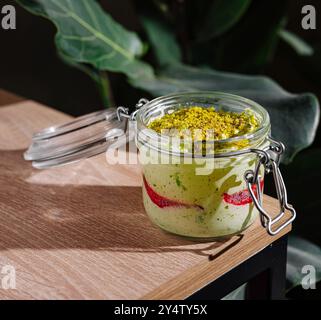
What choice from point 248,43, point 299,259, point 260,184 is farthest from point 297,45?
point 260,184

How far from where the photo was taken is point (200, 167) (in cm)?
71

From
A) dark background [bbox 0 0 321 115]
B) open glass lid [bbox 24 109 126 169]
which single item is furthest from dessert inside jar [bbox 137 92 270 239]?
dark background [bbox 0 0 321 115]

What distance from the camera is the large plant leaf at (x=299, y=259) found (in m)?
1.02

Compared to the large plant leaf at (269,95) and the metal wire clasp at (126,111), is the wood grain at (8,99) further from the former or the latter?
the metal wire clasp at (126,111)

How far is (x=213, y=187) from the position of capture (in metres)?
0.72

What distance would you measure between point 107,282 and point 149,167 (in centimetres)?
15

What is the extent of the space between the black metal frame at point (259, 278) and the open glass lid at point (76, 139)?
0.28m

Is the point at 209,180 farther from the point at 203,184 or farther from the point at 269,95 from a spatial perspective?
the point at 269,95

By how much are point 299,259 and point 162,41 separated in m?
0.82

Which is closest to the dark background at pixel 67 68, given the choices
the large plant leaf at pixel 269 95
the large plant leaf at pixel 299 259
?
the large plant leaf at pixel 269 95

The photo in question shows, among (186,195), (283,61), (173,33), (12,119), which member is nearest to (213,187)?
(186,195)

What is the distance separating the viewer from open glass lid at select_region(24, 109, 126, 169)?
928mm

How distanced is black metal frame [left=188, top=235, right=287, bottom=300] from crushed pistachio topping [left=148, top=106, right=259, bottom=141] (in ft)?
0.55

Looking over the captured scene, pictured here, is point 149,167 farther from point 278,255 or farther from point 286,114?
point 286,114
